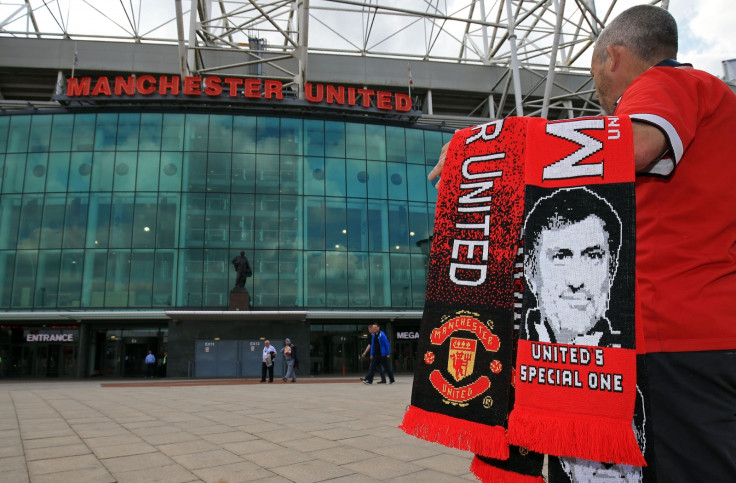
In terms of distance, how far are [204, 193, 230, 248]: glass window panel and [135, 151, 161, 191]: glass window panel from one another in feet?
10.2

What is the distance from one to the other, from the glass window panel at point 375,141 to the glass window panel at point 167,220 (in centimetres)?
1103

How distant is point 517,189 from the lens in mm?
1549

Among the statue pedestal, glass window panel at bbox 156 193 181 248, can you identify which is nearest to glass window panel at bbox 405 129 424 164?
the statue pedestal

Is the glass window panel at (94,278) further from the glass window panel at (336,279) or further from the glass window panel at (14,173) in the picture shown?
the glass window panel at (336,279)

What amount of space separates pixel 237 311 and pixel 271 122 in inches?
439

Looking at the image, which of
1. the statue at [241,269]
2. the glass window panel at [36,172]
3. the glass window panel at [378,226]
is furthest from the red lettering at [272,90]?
the glass window panel at [36,172]

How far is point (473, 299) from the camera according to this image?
158cm

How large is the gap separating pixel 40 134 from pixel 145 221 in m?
8.01

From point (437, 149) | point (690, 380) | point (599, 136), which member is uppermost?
point (437, 149)

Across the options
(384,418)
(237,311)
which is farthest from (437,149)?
(384,418)

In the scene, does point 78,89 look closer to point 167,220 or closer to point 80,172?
point 80,172

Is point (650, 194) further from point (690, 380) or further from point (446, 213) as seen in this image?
point (446, 213)

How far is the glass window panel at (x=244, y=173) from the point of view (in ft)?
87.1

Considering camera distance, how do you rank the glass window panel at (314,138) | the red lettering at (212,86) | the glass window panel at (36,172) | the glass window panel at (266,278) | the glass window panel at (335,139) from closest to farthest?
the glass window panel at (266,278) < the glass window panel at (36,172) < the red lettering at (212,86) < the glass window panel at (314,138) < the glass window panel at (335,139)
